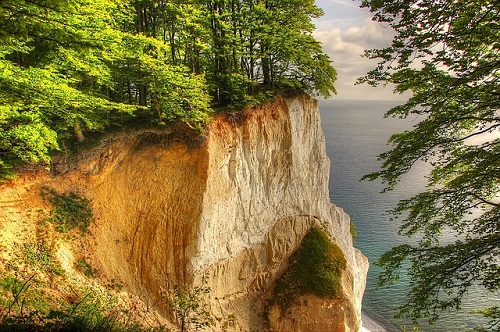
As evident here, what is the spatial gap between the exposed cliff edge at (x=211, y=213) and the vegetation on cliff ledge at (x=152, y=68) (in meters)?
1.12

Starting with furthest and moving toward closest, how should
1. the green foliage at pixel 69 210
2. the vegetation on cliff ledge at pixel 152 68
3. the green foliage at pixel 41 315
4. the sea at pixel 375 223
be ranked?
the sea at pixel 375 223 → the green foliage at pixel 69 210 → the vegetation on cliff ledge at pixel 152 68 → the green foliage at pixel 41 315

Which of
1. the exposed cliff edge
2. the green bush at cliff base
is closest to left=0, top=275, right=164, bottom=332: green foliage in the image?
the exposed cliff edge

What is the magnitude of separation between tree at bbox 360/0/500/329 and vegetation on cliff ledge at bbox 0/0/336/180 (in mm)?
7695

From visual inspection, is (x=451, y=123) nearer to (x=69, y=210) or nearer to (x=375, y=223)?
(x=69, y=210)

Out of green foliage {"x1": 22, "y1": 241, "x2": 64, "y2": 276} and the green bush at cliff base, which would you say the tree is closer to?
the green bush at cliff base

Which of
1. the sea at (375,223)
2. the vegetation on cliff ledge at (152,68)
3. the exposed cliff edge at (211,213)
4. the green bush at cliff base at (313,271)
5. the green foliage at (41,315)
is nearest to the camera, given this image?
the green foliage at (41,315)

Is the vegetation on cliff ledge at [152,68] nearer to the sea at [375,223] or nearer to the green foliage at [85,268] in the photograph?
the green foliage at [85,268]

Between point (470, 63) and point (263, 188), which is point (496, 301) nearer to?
point (263, 188)

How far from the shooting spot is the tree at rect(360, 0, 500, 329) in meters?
5.23

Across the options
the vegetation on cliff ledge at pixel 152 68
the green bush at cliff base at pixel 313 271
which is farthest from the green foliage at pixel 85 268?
the green bush at cliff base at pixel 313 271

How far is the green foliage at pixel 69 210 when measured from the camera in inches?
430

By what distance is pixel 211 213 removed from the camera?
43.6ft

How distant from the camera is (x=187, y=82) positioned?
38.0 feet

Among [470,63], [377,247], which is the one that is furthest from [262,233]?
[377,247]
